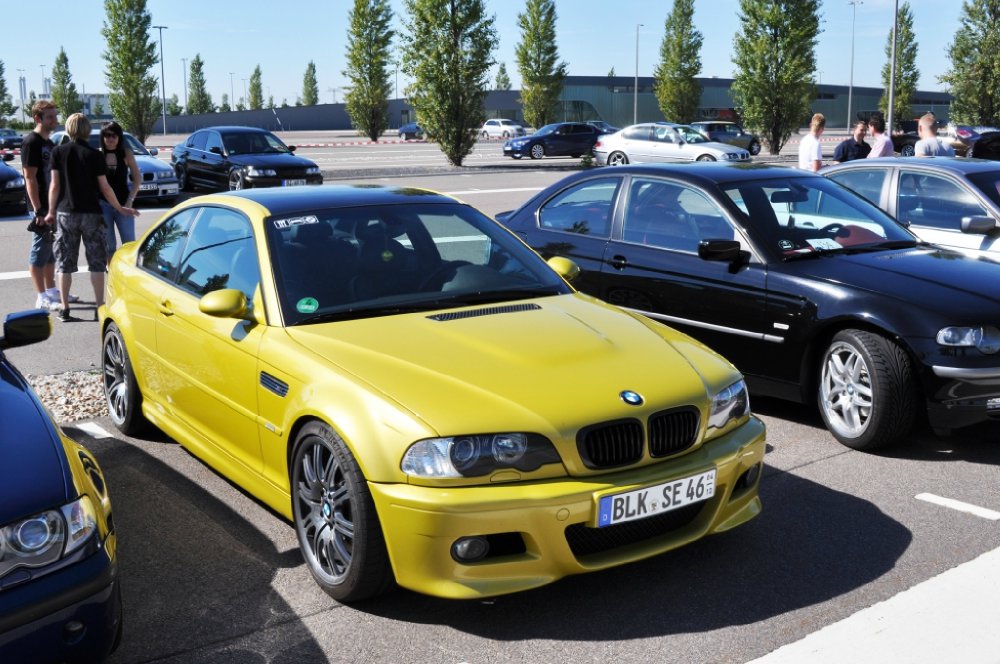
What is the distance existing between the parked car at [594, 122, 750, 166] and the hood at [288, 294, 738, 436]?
25.8 m

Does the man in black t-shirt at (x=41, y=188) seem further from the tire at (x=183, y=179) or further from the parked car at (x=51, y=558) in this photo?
the tire at (x=183, y=179)

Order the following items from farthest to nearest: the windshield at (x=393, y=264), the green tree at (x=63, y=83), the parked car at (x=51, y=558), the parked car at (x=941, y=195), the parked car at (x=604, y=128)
Result: the green tree at (x=63, y=83) → the parked car at (x=604, y=128) → the parked car at (x=941, y=195) → the windshield at (x=393, y=264) → the parked car at (x=51, y=558)

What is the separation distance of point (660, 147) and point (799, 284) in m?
25.0

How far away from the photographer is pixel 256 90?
120750 millimetres

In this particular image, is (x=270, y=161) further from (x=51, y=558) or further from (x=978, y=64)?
(x=978, y=64)

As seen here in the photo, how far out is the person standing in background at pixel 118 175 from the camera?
31.1 feet

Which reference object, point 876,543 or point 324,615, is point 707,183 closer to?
point 876,543

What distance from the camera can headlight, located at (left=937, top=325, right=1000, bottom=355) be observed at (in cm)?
523

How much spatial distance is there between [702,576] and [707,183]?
10.3ft

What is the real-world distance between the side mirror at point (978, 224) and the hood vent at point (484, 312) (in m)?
4.21

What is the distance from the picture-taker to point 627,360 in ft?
12.9

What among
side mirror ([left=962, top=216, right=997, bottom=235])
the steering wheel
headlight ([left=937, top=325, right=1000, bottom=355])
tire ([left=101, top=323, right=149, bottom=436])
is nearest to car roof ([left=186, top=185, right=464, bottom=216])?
the steering wheel

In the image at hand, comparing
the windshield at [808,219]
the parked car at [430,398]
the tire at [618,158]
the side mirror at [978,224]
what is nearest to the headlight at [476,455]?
the parked car at [430,398]

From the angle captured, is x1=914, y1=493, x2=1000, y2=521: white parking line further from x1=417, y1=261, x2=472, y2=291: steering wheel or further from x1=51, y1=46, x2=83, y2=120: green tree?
x1=51, y1=46, x2=83, y2=120: green tree
